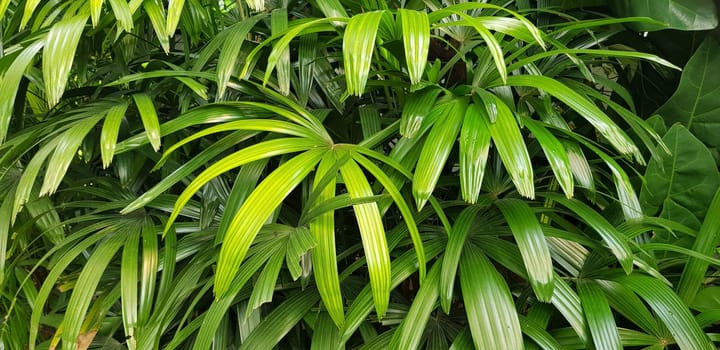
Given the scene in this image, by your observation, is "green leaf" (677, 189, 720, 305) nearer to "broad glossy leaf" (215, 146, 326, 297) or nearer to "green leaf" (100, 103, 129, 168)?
"broad glossy leaf" (215, 146, 326, 297)

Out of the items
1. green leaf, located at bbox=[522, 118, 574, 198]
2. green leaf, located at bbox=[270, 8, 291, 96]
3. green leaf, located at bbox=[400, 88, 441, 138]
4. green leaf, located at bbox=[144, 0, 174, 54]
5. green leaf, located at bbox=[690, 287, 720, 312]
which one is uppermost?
green leaf, located at bbox=[144, 0, 174, 54]

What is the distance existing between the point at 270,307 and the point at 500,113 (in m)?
0.40

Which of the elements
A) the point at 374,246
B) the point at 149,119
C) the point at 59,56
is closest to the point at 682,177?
the point at 374,246

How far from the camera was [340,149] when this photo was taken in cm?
59

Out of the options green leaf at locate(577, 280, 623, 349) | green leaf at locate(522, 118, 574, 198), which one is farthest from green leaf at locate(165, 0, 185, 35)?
green leaf at locate(577, 280, 623, 349)

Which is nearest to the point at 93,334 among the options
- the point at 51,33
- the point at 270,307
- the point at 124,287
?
the point at 124,287

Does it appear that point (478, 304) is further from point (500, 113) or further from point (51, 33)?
point (51, 33)

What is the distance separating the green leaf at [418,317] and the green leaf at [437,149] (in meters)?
Result: 0.10

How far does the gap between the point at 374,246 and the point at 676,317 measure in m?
0.33

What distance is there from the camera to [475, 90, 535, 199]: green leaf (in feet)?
1.66

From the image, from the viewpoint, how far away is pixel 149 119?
637 millimetres

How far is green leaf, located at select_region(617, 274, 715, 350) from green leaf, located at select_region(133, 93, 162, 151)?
0.57m

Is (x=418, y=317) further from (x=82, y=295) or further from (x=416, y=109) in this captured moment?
(x=82, y=295)

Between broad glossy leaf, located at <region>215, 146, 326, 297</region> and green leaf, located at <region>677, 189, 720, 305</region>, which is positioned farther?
green leaf, located at <region>677, 189, 720, 305</region>
